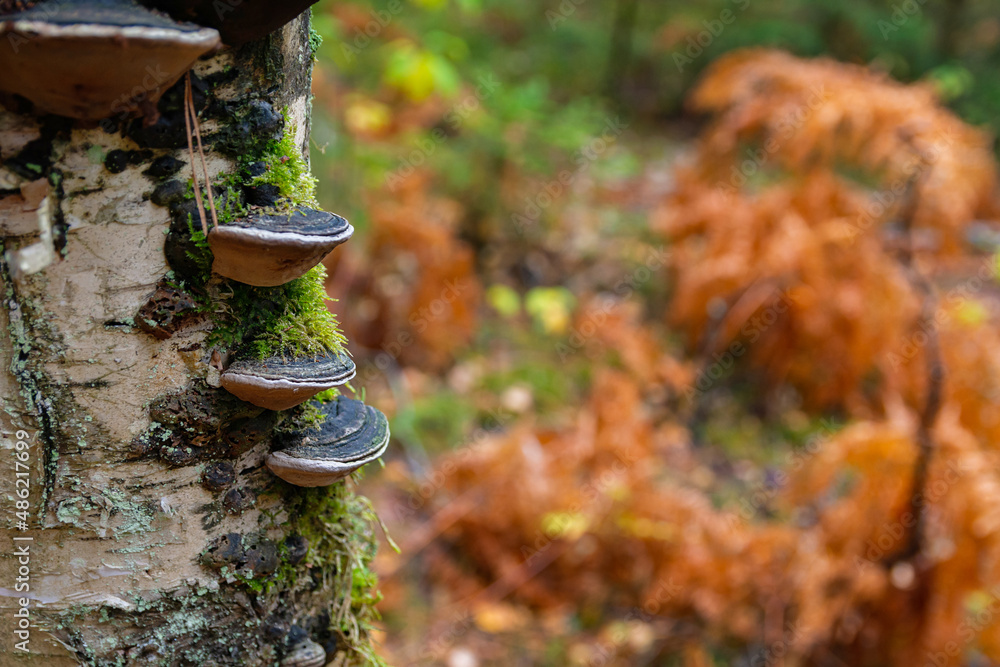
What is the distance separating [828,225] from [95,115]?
5.11 metres

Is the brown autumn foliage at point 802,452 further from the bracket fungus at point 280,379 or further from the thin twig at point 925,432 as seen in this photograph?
the bracket fungus at point 280,379

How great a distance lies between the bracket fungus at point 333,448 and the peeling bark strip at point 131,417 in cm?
5

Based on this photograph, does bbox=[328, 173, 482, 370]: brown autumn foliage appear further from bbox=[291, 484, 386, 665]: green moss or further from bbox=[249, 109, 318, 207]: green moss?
bbox=[249, 109, 318, 207]: green moss

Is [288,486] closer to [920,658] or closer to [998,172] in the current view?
[920,658]

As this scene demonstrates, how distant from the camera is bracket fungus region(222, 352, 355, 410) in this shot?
0.90m

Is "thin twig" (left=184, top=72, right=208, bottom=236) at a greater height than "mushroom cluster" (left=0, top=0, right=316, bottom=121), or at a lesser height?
lesser

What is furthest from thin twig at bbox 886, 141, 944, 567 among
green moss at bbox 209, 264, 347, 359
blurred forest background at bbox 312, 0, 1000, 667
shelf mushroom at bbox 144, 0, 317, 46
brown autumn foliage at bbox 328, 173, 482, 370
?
brown autumn foliage at bbox 328, 173, 482, 370

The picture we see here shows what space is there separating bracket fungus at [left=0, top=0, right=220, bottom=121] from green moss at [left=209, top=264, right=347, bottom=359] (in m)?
0.29

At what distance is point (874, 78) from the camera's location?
5289 mm

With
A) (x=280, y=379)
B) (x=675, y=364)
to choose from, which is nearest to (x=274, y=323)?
(x=280, y=379)

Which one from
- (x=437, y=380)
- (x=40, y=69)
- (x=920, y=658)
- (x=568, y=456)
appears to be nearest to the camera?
(x=40, y=69)

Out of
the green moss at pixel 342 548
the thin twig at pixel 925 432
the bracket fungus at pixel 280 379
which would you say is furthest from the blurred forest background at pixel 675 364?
the green moss at pixel 342 548

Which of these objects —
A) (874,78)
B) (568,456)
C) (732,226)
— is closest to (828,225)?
(732,226)

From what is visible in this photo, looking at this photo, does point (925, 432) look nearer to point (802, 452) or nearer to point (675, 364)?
point (802, 452)
